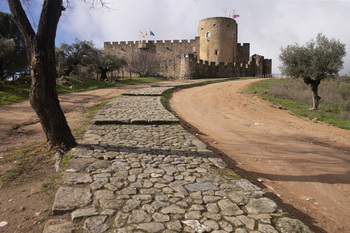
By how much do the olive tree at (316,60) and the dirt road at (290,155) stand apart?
3.39 m

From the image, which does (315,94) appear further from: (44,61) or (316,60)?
(44,61)

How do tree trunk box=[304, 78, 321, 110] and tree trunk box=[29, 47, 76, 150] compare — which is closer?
tree trunk box=[29, 47, 76, 150]

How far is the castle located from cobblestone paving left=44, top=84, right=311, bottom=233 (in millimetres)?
28613

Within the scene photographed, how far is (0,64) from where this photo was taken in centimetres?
2148

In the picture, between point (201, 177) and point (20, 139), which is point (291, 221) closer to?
point (201, 177)

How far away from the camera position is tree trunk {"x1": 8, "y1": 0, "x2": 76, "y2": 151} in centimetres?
474

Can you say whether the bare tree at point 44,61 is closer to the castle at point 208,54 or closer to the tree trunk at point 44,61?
the tree trunk at point 44,61

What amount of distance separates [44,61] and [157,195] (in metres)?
3.48

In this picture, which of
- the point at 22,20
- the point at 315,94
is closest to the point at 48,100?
the point at 22,20

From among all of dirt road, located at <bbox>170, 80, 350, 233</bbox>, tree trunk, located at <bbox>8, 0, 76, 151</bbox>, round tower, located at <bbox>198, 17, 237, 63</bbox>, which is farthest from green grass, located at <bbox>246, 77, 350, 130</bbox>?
round tower, located at <bbox>198, 17, 237, 63</bbox>

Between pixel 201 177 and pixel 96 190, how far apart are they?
64.1 inches

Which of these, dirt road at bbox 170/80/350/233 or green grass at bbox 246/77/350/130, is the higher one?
green grass at bbox 246/77/350/130

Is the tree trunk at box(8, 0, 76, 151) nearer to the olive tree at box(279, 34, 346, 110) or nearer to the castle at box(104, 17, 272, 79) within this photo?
the olive tree at box(279, 34, 346, 110)

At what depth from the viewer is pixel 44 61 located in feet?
15.7
